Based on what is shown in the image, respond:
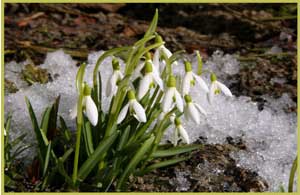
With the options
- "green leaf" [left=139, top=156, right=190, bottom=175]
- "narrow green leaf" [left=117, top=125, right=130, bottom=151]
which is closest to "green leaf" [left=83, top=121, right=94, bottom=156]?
"narrow green leaf" [left=117, top=125, right=130, bottom=151]

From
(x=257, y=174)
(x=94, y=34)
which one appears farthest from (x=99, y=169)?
(x=94, y=34)

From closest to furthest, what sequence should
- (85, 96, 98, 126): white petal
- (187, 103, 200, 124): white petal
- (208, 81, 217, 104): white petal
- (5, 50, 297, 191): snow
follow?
(85, 96, 98, 126): white petal → (187, 103, 200, 124): white petal → (208, 81, 217, 104): white petal → (5, 50, 297, 191): snow

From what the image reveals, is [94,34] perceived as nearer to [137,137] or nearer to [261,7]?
[261,7]

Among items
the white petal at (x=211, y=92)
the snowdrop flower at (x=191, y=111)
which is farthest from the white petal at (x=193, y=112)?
the white petal at (x=211, y=92)

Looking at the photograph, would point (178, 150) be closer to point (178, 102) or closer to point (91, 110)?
point (178, 102)

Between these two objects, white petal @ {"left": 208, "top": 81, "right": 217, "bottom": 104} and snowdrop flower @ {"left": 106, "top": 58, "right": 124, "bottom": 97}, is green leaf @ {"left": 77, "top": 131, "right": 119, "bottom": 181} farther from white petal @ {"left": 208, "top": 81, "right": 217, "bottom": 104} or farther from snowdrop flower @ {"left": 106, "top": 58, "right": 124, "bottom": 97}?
white petal @ {"left": 208, "top": 81, "right": 217, "bottom": 104}

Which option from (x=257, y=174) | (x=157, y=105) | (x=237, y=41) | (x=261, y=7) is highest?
(x=261, y=7)

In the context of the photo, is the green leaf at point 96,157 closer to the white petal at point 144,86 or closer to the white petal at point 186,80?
the white petal at point 144,86
